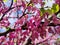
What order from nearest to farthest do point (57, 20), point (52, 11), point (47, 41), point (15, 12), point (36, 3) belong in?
point (52, 11) < point (57, 20) < point (36, 3) < point (15, 12) < point (47, 41)

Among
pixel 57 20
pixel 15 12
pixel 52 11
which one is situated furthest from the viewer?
pixel 15 12

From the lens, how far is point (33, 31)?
2.20 m

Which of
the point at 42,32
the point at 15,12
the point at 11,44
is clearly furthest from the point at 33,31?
the point at 15,12

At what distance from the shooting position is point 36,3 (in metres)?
2.44

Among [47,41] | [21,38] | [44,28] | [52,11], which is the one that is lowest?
[47,41]

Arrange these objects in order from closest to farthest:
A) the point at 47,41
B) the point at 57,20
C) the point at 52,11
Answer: the point at 52,11
the point at 57,20
the point at 47,41

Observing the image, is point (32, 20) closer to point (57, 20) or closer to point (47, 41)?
point (57, 20)

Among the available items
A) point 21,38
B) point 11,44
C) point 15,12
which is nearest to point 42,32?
point 21,38

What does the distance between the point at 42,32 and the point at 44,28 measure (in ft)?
0.17

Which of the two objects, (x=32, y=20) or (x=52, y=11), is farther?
(x=32, y=20)

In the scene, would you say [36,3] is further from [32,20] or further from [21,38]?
[21,38]

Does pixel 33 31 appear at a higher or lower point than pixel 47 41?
higher

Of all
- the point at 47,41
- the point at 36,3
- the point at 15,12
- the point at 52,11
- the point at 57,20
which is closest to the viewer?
the point at 52,11

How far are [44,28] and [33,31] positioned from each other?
0.53 feet
